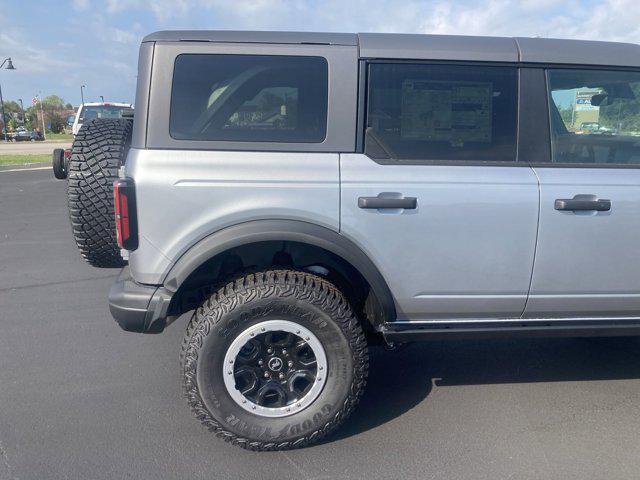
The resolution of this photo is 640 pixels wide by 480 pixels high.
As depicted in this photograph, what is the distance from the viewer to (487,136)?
9.87 ft

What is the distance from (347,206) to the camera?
112 inches

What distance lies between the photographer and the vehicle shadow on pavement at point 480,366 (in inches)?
139

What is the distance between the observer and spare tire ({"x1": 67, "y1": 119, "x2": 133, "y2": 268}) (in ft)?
10.5

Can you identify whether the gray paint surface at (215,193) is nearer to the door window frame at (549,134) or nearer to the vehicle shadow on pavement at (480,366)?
the door window frame at (549,134)

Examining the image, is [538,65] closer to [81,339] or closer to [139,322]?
[139,322]

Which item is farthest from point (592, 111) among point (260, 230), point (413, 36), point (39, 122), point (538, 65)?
point (39, 122)

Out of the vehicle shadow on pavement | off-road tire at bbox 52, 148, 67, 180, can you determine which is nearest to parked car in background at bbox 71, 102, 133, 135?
off-road tire at bbox 52, 148, 67, 180

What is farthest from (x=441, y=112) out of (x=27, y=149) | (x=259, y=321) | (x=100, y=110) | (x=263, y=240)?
(x=27, y=149)

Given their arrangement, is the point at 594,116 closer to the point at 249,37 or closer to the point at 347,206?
the point at 347,206

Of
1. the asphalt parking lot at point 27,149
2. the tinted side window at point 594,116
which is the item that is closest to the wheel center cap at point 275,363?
the tinted side window at point 594,116

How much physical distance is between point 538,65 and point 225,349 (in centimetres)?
Answer: 220

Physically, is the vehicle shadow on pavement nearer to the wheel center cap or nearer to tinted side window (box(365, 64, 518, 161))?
the wheel center cap

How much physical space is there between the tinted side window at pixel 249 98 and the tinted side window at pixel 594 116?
1284 mm

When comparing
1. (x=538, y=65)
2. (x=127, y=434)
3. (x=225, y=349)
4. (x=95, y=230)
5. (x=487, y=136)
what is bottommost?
(x=127, y=434)
